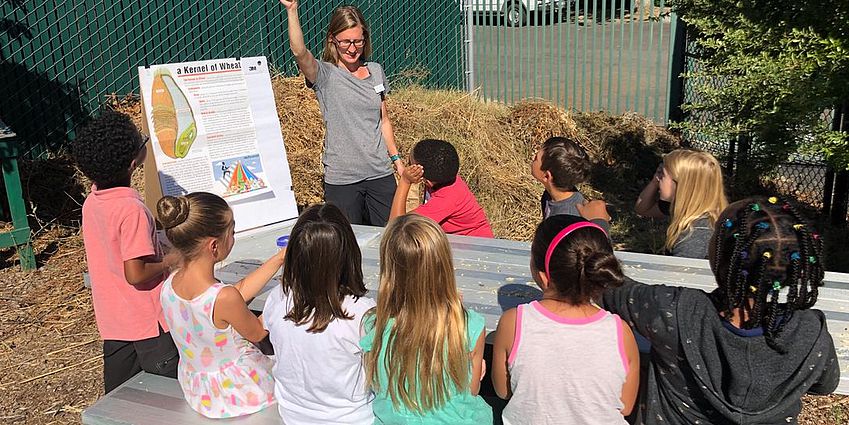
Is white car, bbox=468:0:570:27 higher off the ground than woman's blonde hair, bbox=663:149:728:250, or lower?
higher

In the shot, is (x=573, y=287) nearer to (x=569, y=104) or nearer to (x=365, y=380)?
(x=365, y=380)

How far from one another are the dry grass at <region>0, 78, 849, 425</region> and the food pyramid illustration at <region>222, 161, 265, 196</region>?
1.27 meters

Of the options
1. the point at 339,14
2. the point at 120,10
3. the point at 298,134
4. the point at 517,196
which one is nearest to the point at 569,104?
the point at 517,196

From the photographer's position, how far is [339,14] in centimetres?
420

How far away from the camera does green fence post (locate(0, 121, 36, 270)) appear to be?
18.1 ft

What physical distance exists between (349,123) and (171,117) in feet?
3.38

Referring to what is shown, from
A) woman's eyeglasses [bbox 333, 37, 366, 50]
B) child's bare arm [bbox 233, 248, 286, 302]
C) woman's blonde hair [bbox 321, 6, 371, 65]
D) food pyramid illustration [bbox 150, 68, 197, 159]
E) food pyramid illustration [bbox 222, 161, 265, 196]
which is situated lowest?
child's bare arm [bbox 233, 248, 286, 302]

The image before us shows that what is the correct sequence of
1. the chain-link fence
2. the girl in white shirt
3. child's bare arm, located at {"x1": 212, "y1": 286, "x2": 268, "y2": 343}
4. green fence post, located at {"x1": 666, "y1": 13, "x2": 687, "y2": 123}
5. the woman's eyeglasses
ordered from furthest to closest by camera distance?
green fence post, located at {"x1": 666, "y1": 13, "x2": 687, "y2": 123}
the chain-link fence
the woman's eyeglasses
child's bare arm, located at {"x1": 212, "y1": 286, "x2": 268, "y2": 343}
the girl in white shirt

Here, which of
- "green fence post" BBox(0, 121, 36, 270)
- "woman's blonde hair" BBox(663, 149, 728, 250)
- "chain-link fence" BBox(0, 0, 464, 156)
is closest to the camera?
"woman's blonde hair" BBox(663, 149, 728, 250)

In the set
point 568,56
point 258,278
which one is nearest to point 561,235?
point 258,278

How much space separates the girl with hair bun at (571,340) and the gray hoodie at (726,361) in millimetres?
109

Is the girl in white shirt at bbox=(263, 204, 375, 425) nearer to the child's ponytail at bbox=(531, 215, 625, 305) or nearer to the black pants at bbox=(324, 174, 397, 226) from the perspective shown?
the child's ponytail at bbox=(531, 215, 625, 305)

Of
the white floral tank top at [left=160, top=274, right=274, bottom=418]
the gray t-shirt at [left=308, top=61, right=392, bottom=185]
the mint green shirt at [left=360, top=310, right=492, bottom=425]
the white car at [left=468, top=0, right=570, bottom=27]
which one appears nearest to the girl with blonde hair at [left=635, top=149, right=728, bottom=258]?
the mint green shirt at [left=360, top=310, right=492, bottom=425]

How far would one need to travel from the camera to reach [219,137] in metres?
4.55
